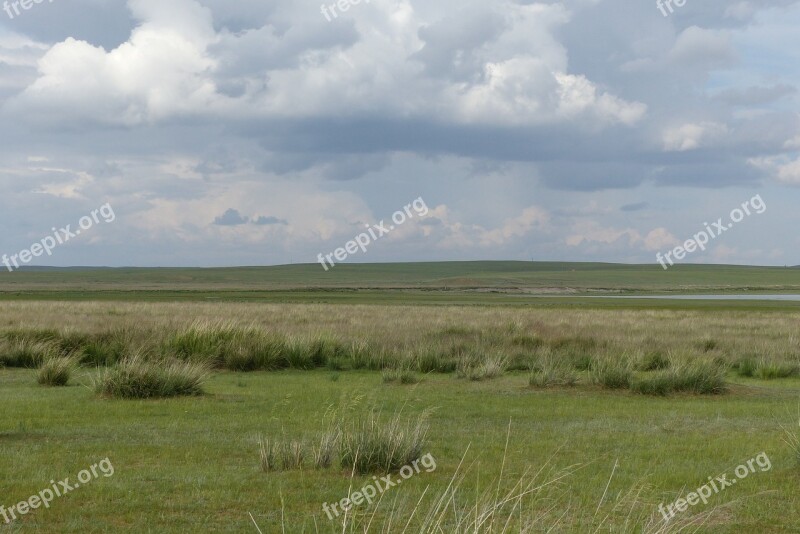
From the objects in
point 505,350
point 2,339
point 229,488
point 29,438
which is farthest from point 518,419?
point 2,339

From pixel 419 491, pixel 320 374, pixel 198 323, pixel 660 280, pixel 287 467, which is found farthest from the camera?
pixel 660 280

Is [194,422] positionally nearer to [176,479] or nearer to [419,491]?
[176,479]

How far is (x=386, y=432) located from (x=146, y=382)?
7809 millimetres

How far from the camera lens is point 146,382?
55.2 ft

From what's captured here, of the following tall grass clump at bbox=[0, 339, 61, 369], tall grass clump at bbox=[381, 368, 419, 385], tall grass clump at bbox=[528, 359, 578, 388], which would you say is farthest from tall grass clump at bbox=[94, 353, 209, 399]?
tall grass clump at bbox=[0, 339, 61, 369]

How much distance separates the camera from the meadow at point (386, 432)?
8.47 m

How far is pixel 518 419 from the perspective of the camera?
571 inches

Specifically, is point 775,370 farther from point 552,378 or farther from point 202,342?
point 202,342

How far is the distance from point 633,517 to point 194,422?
759 centimetres

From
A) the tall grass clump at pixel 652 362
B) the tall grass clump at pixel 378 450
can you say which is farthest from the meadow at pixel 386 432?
the tall grass clump at pixel 652 362

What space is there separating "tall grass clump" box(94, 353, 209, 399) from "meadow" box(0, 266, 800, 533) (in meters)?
0.03

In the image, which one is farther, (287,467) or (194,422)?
(194,422)

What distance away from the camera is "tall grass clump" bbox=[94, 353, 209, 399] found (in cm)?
1670

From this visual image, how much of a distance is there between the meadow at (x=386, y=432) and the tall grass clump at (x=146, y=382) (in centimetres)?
3
